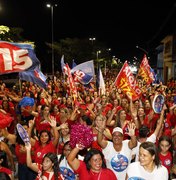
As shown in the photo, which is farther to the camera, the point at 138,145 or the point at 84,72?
the point at 84,72

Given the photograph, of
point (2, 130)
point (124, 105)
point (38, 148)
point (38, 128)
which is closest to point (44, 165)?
point (38, 148)

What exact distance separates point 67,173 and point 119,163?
86cm

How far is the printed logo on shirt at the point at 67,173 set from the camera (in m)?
4.59

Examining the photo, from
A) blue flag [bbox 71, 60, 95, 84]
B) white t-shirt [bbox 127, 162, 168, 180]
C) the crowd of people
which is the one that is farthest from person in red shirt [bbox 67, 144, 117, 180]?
blue flag [bbox 71, 60, 95, 84]

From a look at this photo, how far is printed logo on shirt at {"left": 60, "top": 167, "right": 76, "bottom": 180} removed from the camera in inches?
181

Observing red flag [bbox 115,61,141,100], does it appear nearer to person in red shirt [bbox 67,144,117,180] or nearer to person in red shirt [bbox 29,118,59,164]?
person in red shirt [bbox 29,118,59,164]

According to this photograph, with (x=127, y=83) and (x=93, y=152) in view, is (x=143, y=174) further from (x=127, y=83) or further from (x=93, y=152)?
(x=127, y=83)

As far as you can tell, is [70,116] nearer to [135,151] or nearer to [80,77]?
[135,151]

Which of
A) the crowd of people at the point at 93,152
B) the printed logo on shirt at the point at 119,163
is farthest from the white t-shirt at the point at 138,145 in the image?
the printed logo on shirt at the point at 119,163

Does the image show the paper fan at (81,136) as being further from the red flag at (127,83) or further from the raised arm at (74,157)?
the red flag at (127,83)

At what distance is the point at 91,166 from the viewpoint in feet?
13.2

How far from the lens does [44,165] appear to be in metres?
4.30

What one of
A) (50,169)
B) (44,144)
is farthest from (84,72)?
(50,169)

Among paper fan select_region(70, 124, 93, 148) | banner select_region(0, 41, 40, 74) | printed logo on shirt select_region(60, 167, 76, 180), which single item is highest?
banner select_region(0, 41, 40, 74)
